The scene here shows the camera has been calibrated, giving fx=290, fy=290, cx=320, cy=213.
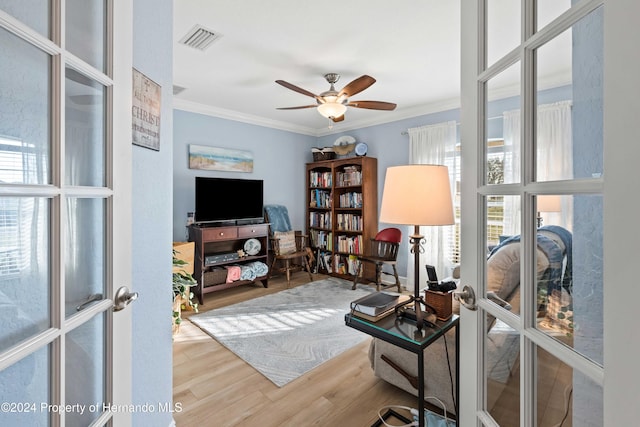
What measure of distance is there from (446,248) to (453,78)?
2042 millimetres

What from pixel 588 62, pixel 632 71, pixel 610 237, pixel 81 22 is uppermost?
pixel 81 22

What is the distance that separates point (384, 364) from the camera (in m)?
1.98

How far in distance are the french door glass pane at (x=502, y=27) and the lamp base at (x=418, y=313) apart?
111 centimetres

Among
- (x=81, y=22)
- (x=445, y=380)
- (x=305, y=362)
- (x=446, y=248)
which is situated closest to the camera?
(x=81, y=22)

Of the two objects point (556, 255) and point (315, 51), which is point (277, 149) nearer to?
point (315, 51)

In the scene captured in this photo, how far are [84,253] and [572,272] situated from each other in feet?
4.02

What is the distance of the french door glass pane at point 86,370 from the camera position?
2.45ft

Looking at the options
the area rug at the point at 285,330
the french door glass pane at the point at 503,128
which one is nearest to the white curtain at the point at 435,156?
the area rug at the point at 285,330

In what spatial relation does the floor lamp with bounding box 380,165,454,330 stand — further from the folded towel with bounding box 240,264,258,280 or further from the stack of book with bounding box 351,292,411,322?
the folded towel with bounding box 240,264,258,280

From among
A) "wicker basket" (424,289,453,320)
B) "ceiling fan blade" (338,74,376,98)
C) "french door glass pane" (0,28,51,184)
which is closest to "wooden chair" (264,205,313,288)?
"ceiling fan blade" (338,74,376,98)

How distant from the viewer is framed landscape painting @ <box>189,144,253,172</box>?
395 cm

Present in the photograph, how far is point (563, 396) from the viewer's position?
64 centimetres

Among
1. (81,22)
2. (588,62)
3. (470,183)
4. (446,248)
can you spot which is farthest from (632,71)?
(446,248)

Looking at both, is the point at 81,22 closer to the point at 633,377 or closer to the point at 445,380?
the point at 633,377
